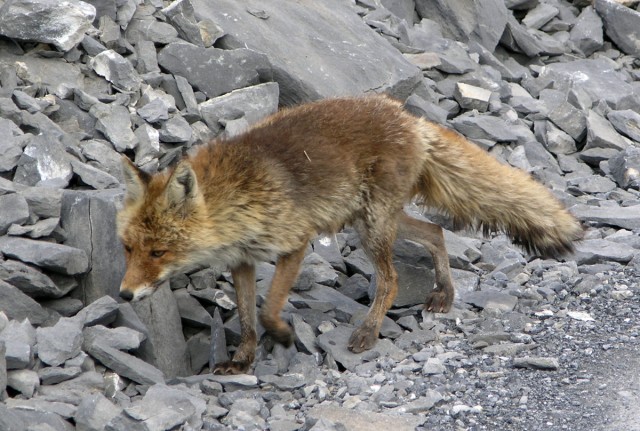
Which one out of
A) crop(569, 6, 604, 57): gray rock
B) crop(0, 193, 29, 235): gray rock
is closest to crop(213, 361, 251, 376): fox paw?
crop(0, 193, 29, 235): gray rock

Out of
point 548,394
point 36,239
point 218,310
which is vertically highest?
point 548,394

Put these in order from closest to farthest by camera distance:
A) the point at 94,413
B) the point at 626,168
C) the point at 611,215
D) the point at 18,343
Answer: the point at 94,413 < the point at 18,343 < the point at 611,215 < the point at 626,168

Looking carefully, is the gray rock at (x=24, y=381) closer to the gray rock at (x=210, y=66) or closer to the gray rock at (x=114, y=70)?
the gray rock at (x=114, y=70)

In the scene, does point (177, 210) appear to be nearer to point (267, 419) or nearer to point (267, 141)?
point (267, 141)

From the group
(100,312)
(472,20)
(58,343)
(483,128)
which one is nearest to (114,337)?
(100,312)

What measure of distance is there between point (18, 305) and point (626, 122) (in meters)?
9.03

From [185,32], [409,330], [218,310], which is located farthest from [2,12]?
[409,330]

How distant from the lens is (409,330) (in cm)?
788

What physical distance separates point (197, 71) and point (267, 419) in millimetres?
5170

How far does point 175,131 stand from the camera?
945 cm

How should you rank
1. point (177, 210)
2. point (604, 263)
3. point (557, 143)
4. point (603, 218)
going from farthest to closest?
point (557, 143) < point (603, 218) < point (604, 263) < point (177, 210)

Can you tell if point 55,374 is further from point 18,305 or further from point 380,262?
point 380,262

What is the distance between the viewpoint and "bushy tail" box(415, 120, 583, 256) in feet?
26.1

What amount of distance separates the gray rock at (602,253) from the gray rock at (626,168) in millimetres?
2540
